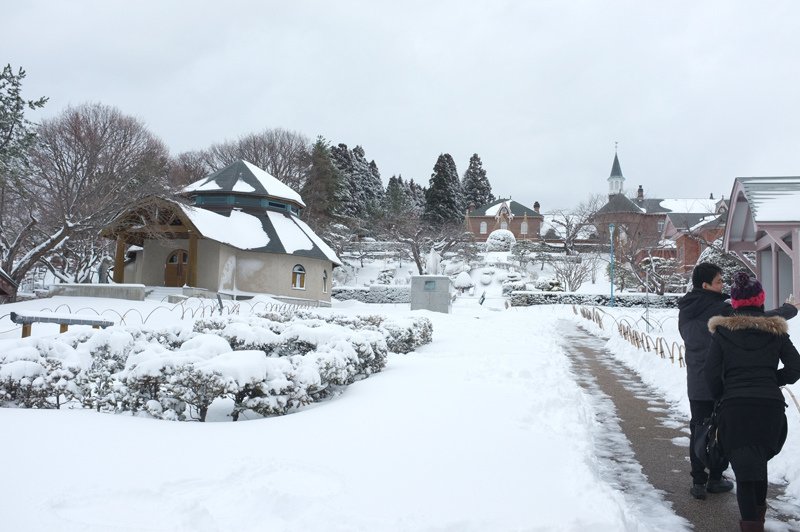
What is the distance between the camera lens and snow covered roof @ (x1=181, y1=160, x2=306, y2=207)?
34062 mm

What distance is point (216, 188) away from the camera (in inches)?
1342

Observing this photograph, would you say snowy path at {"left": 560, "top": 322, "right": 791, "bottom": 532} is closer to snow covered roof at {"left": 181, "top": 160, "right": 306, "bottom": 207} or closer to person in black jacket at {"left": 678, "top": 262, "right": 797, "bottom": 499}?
person in black jacket at {"left": 678, "top": 262, "right": 797, "bottom": 499}

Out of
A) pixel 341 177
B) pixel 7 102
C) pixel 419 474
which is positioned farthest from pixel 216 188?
pixel 419 474

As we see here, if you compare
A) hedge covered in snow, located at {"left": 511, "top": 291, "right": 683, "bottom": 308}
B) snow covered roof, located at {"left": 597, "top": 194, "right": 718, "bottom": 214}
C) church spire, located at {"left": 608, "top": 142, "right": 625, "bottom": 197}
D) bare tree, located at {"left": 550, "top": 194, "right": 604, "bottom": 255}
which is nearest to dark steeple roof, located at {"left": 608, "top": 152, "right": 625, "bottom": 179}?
church spire, located at {"left": 608, "top": 142, "right": 625, "bottom": 197}

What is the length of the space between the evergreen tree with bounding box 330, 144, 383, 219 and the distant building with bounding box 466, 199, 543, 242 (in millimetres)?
13389

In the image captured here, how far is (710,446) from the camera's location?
4.55 metres

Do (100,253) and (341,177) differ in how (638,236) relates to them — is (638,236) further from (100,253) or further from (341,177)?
(100,253)

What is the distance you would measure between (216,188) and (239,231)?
3.87 meters

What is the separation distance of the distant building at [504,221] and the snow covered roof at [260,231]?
44.8 m

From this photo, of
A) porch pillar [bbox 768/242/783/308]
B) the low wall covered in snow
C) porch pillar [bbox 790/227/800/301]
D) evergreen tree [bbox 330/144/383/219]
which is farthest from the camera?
evergreen tree [bbox 330/144/383/219]

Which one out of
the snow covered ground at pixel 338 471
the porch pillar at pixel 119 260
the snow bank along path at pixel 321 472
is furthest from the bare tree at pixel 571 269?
the snow bank along path at pixel 321 472

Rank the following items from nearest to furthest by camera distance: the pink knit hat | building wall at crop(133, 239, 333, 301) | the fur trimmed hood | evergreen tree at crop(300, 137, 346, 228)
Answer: the fur trimmed hood → the pink knit hat → building wall at crop(133, 239, 333, 301) → evergreen tree at crop(300, 137, 346, 228)

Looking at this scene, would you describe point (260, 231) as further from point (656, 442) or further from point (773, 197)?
point (656, 442)

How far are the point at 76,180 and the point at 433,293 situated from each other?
821 inches
